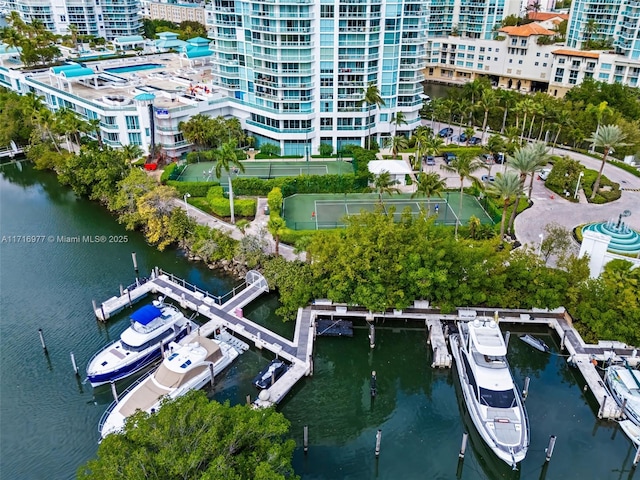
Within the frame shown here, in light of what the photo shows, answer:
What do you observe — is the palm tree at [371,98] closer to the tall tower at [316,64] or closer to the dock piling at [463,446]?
the tall tower at [316,64]

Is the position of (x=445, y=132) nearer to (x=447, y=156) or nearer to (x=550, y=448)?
(x=447, y=156)

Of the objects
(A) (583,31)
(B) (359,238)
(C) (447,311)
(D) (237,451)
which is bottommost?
(C) (447,311)

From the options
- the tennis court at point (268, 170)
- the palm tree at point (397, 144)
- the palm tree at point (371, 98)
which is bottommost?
the tennis court at point (268, 170)

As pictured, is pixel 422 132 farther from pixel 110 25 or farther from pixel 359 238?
pixel 110 25

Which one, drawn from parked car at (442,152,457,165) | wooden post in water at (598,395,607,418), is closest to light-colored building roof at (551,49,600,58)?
parked car at (442,152,457,165)

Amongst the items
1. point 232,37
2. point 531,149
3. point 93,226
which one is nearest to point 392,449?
point 531,149

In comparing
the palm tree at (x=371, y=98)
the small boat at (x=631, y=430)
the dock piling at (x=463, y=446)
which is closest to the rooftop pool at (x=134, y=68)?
the palm tree at (x=371, y=98)

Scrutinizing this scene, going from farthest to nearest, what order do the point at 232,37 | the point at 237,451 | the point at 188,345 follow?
the point at 232,37 → the point at 188,345 → the point at 237,451
